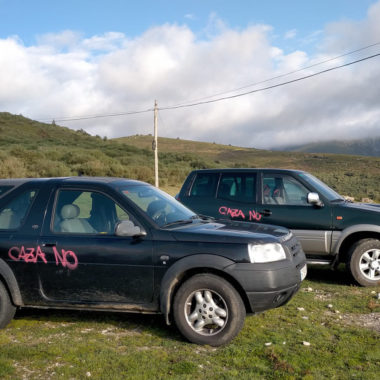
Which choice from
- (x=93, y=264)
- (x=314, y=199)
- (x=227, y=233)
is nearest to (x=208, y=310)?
(x=227, y=233)

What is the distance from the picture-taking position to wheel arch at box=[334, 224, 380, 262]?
7.45 metres

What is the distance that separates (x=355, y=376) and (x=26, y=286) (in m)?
3.38

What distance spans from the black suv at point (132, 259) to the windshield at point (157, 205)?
2 centimetres

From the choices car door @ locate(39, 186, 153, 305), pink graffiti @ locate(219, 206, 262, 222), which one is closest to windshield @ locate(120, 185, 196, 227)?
car door @ locate(39, 186, 153, 305)

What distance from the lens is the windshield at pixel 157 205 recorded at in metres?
5.31

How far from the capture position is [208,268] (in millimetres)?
4871

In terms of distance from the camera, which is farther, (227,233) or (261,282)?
(227,233)

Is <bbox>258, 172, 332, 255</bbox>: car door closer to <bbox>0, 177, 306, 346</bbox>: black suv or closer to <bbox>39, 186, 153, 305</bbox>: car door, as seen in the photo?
<bbox>0, 177, 306, 346</bbox>: black suv

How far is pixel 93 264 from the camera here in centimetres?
502

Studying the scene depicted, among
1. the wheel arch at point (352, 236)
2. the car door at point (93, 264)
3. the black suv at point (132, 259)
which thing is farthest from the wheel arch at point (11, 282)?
the wheel arch at point (352, 236)

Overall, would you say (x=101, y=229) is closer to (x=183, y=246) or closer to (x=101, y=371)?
(x=183, y=246)

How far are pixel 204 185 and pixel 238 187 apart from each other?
0.67 m

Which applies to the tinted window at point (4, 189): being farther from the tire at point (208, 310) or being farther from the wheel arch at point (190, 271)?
the tire at point (208, 310)

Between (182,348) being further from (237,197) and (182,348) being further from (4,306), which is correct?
(237,197)
